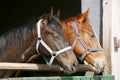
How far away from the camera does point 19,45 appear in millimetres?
3326

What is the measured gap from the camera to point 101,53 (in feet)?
11.2

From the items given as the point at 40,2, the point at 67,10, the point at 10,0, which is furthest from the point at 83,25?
the point at 10,0

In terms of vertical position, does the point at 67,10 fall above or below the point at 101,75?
above

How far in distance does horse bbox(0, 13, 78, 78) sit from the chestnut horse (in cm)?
35

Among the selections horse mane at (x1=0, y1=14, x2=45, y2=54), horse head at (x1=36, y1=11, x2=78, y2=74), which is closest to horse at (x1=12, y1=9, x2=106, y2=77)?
horse head at (x1=36, y1=11, x2=78, y2=74)

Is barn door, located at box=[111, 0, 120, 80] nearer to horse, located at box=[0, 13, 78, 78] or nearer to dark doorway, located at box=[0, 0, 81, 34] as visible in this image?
horse, located at box=[0, 13, 78, 78]

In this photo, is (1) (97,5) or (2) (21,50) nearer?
(2) (21,50)

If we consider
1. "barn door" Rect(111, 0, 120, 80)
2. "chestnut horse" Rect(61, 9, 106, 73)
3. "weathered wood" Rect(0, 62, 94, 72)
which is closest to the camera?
"weathered wood" Rect(0, 62, 94, 72)

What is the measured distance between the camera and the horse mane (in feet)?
10.8

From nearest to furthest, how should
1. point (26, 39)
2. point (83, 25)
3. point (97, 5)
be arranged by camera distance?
point (26, 39) < point (83, 25) < point (97, 5)

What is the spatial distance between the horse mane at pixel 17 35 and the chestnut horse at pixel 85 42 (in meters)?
0.44

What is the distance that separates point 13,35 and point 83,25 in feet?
2.45

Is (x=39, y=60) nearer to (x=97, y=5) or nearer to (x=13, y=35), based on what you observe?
(x=13, y=35)

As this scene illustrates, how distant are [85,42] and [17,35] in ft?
2.21
